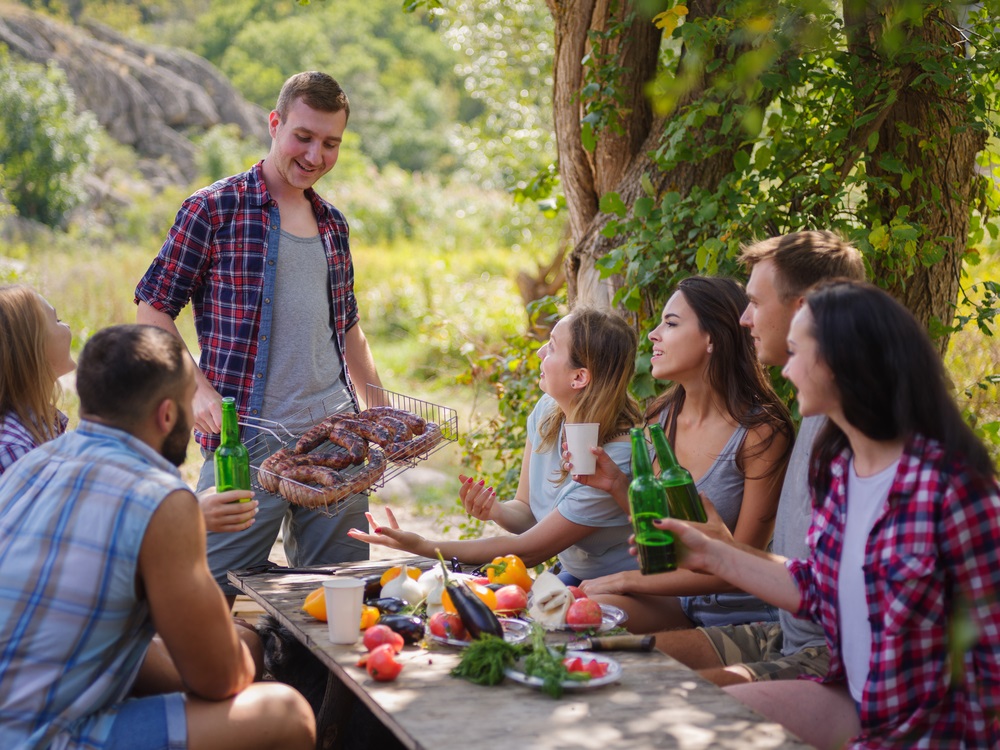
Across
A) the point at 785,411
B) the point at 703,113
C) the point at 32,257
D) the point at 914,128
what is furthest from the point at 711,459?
the point at 32,257

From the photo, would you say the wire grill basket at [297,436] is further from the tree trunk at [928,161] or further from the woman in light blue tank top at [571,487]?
the tree trunk at [928,161]

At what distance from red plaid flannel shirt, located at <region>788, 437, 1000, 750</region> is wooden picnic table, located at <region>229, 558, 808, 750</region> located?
0.92 ft

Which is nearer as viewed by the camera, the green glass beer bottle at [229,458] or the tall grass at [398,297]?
the green glass beer bottle at [229,458]

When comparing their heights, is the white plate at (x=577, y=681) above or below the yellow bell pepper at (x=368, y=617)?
above

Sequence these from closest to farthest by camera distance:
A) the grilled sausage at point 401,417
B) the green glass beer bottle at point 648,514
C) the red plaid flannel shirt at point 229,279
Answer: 1. the green glass beer bottle at point 648,514
2. the grilled sausage at point 401,417
3. the red plaid flannel shirt at point 229,279

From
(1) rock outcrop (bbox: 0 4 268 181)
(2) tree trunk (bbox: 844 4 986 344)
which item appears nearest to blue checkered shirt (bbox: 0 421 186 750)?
(2) tree trunk (bbox: 844 4 986 344)

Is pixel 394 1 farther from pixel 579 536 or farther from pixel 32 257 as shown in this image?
pixel 579 536

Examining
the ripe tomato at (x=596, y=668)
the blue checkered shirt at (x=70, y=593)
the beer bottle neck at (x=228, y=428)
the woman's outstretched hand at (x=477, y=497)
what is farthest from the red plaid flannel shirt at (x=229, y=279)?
the ripe tomato at (x=596, y=668)

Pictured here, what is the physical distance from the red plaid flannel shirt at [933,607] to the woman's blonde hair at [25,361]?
2.50 metres

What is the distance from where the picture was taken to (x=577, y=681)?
2.26 m

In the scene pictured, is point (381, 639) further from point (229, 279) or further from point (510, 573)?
point (229, 279)

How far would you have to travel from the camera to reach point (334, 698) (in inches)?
135

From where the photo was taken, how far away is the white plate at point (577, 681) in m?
2.26

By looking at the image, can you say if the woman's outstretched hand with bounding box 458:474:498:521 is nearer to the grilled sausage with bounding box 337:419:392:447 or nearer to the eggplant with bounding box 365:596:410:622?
the grilled sausage with bounding box 337:419:392:447
